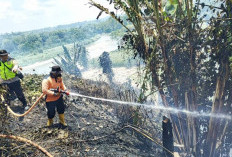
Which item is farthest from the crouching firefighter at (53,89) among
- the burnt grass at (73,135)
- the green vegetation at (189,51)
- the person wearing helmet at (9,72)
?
the green vegetation at (189,51)

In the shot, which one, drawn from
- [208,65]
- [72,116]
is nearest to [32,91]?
[72,116]

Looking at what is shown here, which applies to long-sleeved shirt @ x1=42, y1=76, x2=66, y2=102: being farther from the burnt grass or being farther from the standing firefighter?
the standing firefighter

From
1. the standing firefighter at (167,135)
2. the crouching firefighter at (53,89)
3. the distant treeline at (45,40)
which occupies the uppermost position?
the distant treeline at (45,40)

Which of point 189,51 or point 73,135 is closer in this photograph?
point 73,135

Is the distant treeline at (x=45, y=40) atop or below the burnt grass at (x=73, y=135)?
atop

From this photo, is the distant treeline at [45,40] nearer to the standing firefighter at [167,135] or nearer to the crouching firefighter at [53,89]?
the crouching firefighter at [53,89]

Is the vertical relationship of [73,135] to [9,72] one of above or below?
below

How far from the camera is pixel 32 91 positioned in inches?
314

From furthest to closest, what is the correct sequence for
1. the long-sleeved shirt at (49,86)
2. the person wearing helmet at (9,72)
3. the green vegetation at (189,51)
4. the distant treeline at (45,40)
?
the distant treeline at (45,40) → the person wearing helmet at (9,72) → the green vegetation at (189,51) → the long-sleeved shirt at (49,86)

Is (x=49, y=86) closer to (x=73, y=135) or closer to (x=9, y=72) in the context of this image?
(x=73, y=135)

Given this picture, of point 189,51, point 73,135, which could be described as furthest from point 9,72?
point 189,51

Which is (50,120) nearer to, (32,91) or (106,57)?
(32,91)

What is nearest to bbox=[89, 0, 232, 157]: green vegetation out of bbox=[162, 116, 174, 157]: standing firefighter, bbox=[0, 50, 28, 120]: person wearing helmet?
bbox=[162, 116, 174, 157]: standing firefighter

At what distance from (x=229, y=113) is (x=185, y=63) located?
2.20 meters
